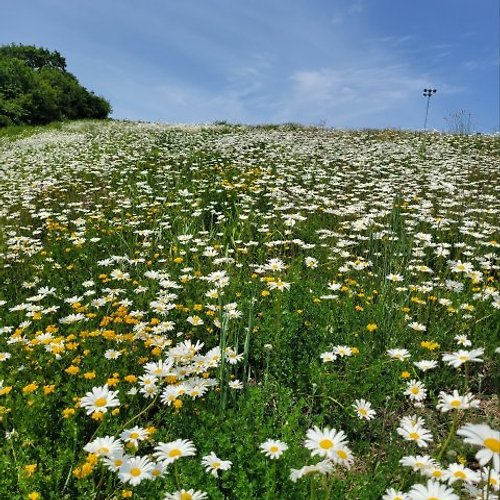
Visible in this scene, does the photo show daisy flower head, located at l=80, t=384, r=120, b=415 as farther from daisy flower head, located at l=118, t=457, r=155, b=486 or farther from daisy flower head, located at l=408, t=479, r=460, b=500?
daisy flower head, located at l=408, t=479, r=460, b=500

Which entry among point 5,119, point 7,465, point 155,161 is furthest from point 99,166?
point 5,119

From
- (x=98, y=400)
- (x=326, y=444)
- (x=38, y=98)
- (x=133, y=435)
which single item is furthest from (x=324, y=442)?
(x=38, y=98)

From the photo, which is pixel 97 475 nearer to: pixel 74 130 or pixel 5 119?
pixel 74 130

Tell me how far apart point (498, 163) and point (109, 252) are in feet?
31.7

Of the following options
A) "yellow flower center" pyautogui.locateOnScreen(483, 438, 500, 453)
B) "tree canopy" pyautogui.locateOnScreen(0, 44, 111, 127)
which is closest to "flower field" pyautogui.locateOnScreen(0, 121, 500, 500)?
"yellow flower center" pyautogui.locateOnScreen(483, 438, 500, 453)

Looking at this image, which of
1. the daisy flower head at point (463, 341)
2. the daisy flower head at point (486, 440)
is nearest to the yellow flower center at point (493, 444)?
the daisy flower head at point (486, 440)

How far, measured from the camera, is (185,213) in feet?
24.4

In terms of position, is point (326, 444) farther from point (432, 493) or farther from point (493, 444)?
point (493, 444)

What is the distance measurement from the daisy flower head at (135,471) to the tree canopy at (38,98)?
105ft

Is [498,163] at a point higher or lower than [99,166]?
higher

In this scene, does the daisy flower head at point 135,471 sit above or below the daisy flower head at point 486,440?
below

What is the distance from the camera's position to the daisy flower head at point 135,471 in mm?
2012

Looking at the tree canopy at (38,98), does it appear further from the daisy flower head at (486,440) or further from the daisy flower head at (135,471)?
the daisy flower head at (486,440)

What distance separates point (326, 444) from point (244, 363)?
51.3 inches
